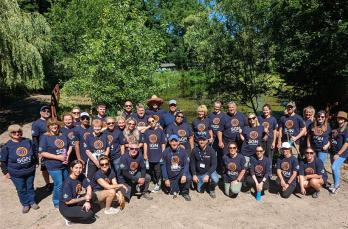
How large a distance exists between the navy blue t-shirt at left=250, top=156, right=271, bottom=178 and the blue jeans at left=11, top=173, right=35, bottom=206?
188 inches

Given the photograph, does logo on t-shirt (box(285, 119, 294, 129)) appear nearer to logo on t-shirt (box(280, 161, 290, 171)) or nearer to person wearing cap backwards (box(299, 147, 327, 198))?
person wearing cap backwards (box(299, 147, 327, 198))

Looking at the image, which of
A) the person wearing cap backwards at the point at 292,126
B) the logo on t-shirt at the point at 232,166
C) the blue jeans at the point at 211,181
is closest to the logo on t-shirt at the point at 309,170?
the person wearing cap backwards at the point at 292,126

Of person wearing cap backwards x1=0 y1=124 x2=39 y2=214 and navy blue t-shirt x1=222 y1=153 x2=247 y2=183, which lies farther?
navy blue t-shirt x1=222 y1=153 x2=247 y2=183

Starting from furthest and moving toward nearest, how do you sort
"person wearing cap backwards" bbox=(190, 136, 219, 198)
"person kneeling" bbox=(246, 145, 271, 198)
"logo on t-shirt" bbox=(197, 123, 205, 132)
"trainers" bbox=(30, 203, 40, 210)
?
"logo on t-shirt" bbox=(197, 123, 205, 132), "person wearing cap backwards" bbox=(190, 136, 219, 198), "person kneeling" bbox=(246, 145, 271, 198), "trainers" bbox=(30, 203, 40, 210)

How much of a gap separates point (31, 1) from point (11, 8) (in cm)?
2496

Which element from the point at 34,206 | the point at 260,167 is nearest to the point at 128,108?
the point at 34,206

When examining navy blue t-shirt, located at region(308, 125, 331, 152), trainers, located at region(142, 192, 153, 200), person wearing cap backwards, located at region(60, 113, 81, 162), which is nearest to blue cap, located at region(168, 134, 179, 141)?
trainers, located at region(142, 192, 153, 200)

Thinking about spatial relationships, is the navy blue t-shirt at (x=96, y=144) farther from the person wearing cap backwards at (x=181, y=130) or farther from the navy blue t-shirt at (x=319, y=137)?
the navy blue t-shirt at (x=319, y=137)

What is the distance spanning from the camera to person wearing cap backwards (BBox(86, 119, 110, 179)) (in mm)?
7629

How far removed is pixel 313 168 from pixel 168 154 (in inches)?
131

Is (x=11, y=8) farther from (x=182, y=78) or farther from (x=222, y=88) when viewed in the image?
(x=182, y=78)

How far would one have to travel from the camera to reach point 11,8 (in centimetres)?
1541

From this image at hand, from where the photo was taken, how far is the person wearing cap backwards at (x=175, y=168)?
7.90 meters

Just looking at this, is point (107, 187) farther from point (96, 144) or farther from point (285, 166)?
point (285, 166)
